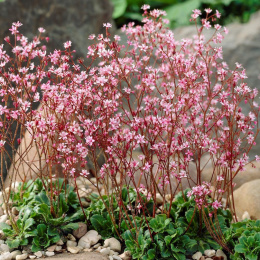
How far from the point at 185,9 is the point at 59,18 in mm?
2722

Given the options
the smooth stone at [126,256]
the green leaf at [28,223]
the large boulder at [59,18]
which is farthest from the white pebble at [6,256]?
the large boulder at [59,18]

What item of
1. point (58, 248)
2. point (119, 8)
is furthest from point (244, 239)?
point (119, 8)

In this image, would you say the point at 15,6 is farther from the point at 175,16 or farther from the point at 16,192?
the point at 175,16

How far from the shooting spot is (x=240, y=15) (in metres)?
7.27

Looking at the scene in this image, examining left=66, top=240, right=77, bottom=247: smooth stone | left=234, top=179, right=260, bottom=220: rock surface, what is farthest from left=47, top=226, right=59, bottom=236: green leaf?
left=234, top=179, right=260, bottom=220: rock surface

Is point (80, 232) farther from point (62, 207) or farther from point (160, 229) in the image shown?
point (160, 229)

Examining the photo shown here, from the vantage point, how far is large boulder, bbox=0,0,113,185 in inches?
180

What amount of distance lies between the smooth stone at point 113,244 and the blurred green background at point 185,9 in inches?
173

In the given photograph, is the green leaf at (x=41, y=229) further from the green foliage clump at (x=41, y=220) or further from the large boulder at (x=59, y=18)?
the large boulder at (x=59, y=18)

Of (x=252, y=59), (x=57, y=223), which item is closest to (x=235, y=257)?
(x=57, y=223)

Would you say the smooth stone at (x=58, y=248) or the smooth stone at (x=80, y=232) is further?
the smooth stone at (x=80, y=232)

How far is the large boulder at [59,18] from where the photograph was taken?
457cm

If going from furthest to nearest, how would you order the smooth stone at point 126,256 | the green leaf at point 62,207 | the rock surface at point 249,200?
the rock surface at point 249,200
the green leaf at point 62,207
the smooth stone at point 126,256

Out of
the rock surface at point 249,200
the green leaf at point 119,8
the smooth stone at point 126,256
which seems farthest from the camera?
the green leaf at point 119,8
